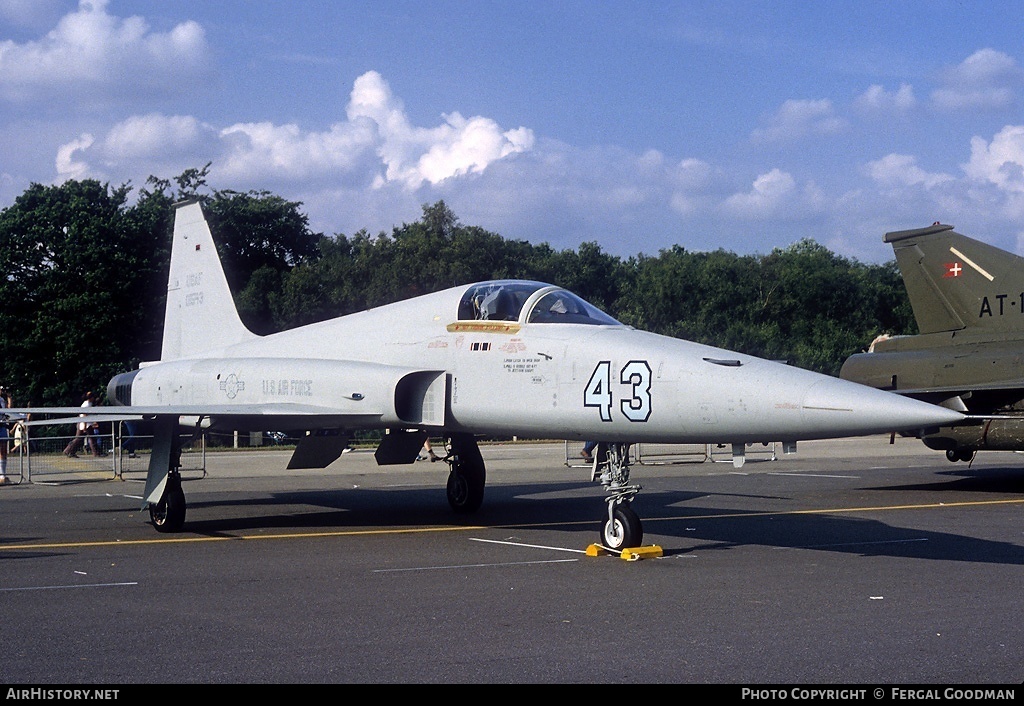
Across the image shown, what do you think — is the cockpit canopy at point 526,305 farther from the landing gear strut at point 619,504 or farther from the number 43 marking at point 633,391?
the landing gear strut at point 619,504

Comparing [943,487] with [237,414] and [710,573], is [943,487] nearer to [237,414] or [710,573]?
[710,573]

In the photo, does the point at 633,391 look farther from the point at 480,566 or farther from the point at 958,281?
the point at 958,281

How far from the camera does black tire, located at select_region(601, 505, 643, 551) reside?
Result: 383 inches

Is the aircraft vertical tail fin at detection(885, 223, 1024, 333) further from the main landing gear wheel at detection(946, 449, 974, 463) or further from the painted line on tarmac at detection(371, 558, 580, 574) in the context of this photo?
the painted line on tarmac at detection(371, 558, 580, 574)

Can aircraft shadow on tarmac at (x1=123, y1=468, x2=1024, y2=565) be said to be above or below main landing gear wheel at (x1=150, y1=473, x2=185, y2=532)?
below

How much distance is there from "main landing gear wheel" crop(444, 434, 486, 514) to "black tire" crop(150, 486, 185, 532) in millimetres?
3319

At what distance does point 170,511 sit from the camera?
12.0 m

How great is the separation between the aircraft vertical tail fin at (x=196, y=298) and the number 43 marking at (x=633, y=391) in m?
6.97

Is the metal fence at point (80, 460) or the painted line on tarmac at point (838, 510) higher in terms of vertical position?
the metal fence at point (80, 460)

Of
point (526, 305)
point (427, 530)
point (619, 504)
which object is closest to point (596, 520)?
point (427, 530)

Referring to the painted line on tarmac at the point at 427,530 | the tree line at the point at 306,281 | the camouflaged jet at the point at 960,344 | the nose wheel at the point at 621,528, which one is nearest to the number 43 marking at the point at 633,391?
the nose wheel at the point at 621,528

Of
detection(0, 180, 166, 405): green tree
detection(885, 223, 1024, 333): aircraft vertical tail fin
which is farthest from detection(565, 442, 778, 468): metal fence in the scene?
detection(0, 180, 166, 405): green tree

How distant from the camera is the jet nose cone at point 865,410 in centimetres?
774

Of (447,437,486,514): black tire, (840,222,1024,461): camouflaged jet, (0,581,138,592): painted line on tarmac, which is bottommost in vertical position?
(0,581,138,592): painted line on tarmac
